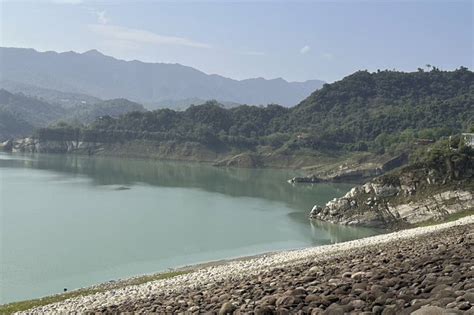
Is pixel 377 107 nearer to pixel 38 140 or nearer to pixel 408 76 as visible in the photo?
pixel 408 76

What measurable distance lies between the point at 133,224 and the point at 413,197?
74.6 feet

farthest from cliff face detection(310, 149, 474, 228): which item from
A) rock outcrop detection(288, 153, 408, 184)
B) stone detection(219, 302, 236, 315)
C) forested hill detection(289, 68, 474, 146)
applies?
forested hill detection(289, 68, 474, 146)

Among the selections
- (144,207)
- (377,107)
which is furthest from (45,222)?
(377,107)

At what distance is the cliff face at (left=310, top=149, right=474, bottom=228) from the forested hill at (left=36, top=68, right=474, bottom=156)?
57.2m

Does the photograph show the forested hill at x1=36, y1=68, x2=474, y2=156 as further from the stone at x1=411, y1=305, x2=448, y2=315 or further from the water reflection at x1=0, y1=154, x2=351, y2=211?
the stone at x1=411, y1=305, x2=448, y2=315

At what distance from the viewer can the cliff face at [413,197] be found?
4141cm

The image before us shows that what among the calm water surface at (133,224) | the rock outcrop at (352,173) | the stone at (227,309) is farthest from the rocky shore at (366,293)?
the rock outcrop at (352,173)

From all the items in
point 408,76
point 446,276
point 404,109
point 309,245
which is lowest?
point 309,245

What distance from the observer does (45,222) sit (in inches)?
1777

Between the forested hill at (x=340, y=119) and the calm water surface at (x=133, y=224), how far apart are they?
3874cm

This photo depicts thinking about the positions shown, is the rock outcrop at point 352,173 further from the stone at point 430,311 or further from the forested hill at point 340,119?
the stone at point 430,311

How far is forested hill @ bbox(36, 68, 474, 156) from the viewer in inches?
4836

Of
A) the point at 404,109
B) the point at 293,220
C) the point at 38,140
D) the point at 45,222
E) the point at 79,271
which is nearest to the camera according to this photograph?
the point at 79,271

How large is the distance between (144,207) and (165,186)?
22221 mm
